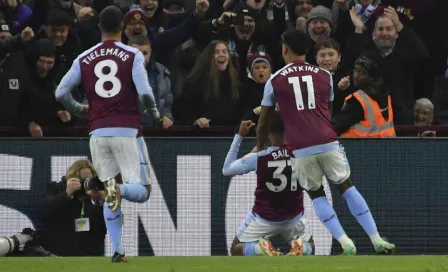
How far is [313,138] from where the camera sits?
11.6 meters

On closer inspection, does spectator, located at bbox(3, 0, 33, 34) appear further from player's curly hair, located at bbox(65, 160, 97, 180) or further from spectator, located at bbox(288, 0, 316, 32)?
spectator, located at bbox(288, 0, 316, 32)

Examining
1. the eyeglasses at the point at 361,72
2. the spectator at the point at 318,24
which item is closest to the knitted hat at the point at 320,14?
the spectator at the point at 318,24

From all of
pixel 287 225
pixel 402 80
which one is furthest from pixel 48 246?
pixel 402 80

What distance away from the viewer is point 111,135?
10969 millimetres

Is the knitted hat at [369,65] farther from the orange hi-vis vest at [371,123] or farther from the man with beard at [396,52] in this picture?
the man with beard at [396,52]

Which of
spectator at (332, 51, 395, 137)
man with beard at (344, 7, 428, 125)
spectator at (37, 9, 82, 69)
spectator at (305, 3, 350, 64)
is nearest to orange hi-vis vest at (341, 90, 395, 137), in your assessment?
spectator at (332, 51, 395, 137)

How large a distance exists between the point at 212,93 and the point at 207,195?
1.36 meters

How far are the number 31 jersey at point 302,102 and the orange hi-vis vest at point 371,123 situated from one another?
77.8 inches

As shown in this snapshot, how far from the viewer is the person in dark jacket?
13625 mm

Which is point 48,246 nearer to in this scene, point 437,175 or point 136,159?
point 136,159

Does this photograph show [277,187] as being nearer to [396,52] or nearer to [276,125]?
[276,125]

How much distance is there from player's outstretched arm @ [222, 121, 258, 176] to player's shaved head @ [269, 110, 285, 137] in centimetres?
23

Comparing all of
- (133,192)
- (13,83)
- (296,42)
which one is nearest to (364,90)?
(296,42)

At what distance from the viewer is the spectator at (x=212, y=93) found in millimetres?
14492
